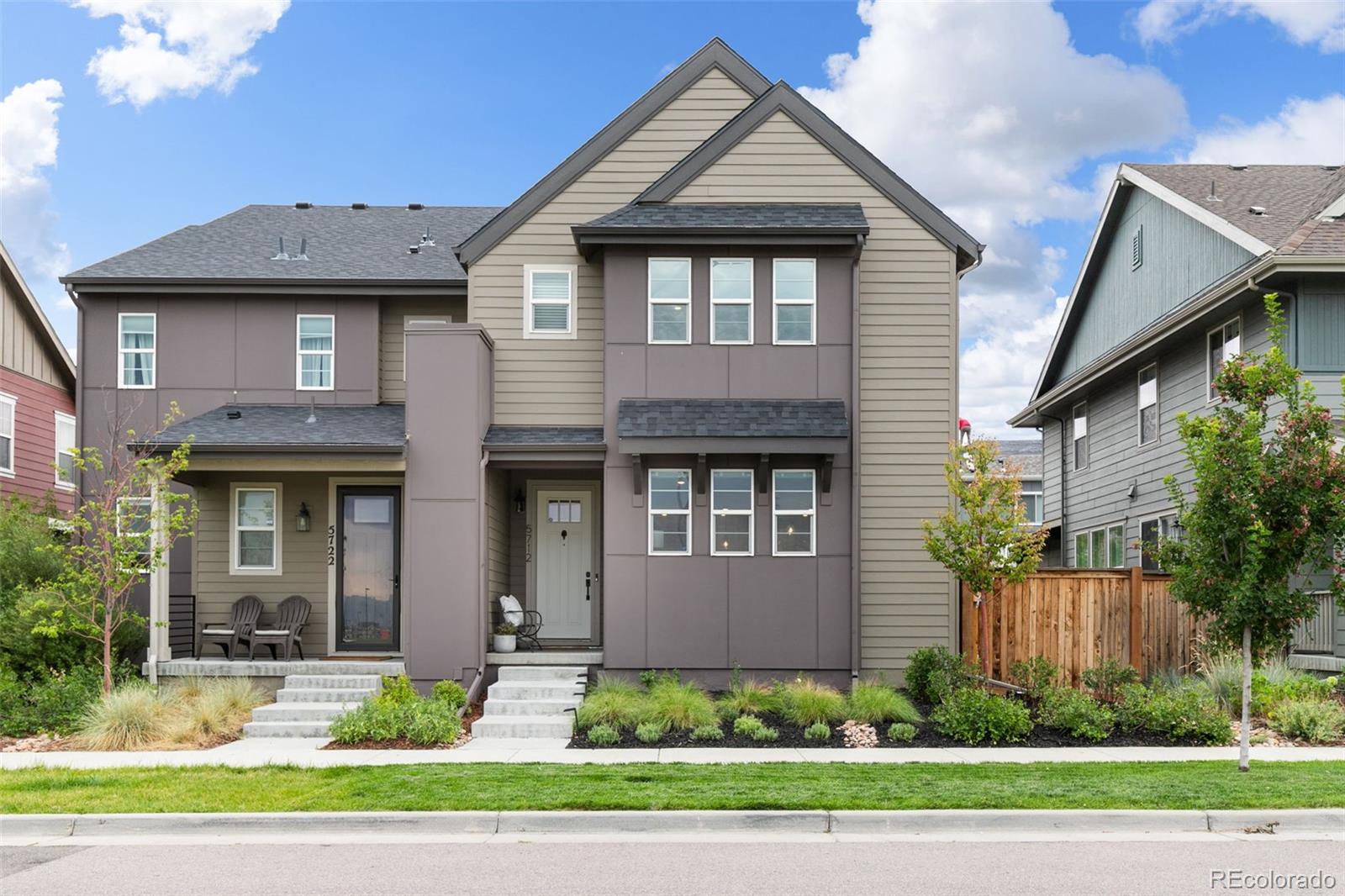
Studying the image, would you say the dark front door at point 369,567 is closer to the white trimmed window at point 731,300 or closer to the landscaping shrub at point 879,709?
the white trimmed window at point 731,300

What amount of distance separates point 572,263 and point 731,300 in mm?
2491

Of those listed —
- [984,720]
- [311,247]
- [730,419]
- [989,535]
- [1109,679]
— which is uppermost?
[311,247]

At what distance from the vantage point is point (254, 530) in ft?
64.8

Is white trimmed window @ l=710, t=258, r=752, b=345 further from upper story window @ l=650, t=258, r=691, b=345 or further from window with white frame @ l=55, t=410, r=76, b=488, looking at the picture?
window with white frame @ l=55, t=410, r=76, b=488

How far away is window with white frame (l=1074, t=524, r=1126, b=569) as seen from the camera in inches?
977

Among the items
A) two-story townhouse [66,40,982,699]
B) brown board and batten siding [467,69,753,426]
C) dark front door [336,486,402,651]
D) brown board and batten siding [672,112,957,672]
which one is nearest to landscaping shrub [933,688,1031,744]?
two-story townhouse [66,40,982,699]

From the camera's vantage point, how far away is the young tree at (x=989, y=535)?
15.4 meters

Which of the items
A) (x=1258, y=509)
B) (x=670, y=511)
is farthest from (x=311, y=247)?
(x=1258, y=509)

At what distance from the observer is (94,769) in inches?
481

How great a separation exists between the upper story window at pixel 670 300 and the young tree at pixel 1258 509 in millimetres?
7443

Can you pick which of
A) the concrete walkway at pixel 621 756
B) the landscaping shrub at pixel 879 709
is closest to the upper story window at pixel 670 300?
the landscaping shrub at pixel 879 709

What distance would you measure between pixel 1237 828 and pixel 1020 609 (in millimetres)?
7577

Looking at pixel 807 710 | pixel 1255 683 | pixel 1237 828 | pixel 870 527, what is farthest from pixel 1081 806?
pixel 870 527

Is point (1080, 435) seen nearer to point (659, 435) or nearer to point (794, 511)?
point (794, 511)
